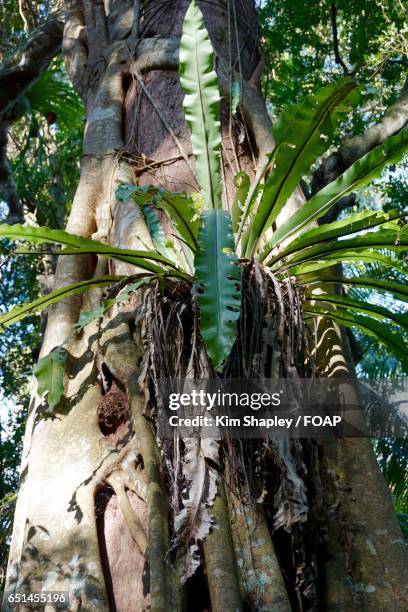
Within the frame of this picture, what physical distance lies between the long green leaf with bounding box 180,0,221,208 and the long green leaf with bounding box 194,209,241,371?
1.34 ft

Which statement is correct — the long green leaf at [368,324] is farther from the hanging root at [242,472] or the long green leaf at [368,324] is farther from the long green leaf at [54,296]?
the long green leaf at [54,296]

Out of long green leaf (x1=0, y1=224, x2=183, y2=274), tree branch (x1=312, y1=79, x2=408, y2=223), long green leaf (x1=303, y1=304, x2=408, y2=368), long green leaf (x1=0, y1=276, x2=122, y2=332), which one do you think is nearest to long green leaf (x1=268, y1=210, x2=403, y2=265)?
long green leaf (x1=303, y1=304, x2=408, y2=368)

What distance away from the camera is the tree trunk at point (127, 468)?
6.86ft

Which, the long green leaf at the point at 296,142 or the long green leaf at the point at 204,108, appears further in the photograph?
the long green leaf at the point at 204,108

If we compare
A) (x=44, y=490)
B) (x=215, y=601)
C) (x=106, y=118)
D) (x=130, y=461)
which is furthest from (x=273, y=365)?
(x=106, y=118)

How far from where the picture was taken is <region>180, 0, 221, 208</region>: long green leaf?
105 inches

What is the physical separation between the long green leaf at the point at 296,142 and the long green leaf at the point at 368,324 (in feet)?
1.26

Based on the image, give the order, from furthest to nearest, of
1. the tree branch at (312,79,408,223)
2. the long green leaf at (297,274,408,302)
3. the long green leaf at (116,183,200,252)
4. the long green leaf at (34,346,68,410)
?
the tree branch at (312,79,408,223), the long green leaf at (34,346,68,410), the long green leaf at (297,274,408,302), the long green leaf at (116,183,200,252)

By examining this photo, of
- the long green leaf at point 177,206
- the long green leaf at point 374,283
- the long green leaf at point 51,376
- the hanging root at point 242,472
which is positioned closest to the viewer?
the hanging root at point 242,472

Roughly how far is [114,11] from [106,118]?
1261 mm

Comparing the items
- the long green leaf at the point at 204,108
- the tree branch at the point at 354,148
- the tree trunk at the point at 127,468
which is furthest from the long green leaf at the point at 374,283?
the tree branch at the point at 354,148

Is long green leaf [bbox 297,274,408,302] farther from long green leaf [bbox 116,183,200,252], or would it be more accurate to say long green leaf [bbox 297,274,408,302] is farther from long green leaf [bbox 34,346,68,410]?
long green leaf [bbox 34,346,68,410]

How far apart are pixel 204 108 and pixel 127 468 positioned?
4.67ft

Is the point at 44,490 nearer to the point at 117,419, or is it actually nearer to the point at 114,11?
the point at 117,419
